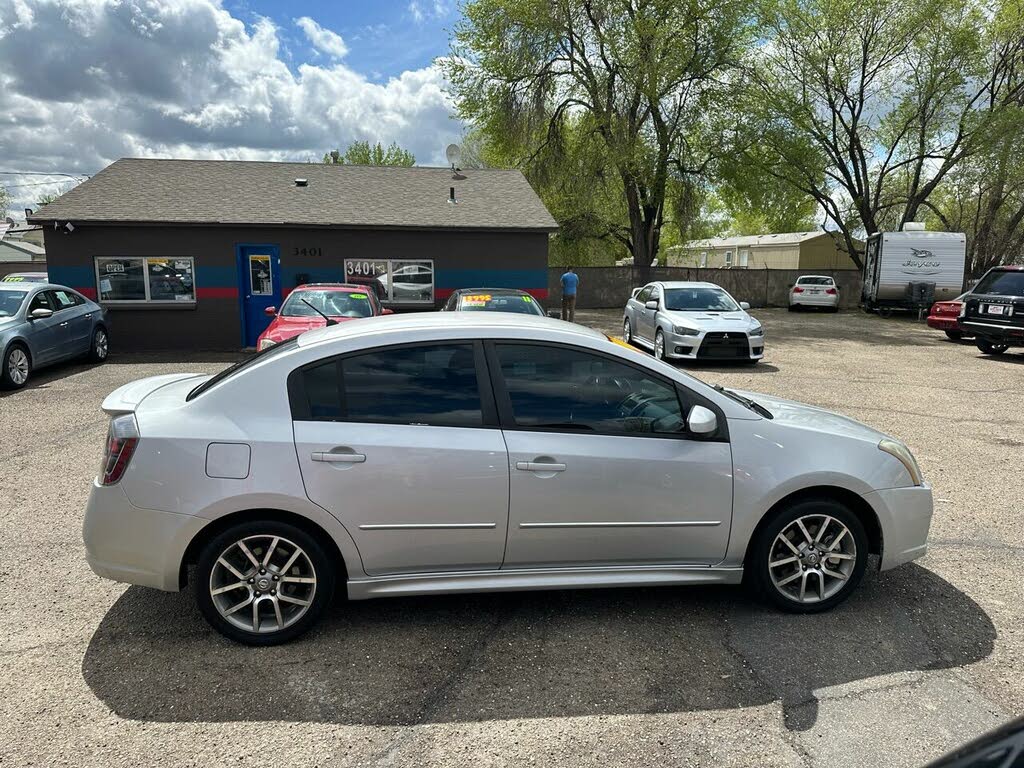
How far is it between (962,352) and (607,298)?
48.5 feet

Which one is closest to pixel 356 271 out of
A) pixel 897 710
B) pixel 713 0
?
pixel 897 710

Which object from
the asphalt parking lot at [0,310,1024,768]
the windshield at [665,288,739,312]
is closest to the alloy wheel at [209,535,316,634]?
the asphalt parking lot at [0,310,1024,768]

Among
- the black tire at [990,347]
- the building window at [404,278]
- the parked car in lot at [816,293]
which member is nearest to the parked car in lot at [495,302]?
the building window at [404,278]

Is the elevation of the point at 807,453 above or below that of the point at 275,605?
above

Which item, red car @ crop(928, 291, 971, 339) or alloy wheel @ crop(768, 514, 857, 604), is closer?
alloy wheel @ crop(768, 514, 857, 604)

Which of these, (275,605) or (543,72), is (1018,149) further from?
(275,605)

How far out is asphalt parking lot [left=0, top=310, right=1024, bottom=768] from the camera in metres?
2.77

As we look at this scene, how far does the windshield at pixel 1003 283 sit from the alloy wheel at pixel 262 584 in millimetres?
15183

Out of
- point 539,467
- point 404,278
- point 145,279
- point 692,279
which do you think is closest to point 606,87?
point 692,279

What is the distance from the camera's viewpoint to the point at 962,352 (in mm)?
16062

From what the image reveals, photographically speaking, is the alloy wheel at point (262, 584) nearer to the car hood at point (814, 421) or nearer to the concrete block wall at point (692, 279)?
the car hood at point (814, 421)

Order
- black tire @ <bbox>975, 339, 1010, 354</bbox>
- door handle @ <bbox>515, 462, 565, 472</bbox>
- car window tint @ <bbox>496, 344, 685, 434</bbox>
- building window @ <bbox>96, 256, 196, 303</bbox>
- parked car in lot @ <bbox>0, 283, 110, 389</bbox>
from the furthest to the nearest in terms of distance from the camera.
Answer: building window @ <bbox>96, 256, 196, 303</bbox>, black tire @ <bbox>975, 339, 1010, 354</bbox>, parked car in lot @ <bbox>0, 283, 110, 389</bbox>, car window tint @ <bbox>496, 344, 685, 434</bbox>, door handle @ <bbox>515, 462, 565, 472</bbox>

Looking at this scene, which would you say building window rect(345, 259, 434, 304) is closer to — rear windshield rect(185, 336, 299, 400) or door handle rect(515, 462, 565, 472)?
rear windshield rect(185, 336, 299, 400)

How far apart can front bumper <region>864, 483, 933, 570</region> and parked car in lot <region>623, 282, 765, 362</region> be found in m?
9.07
